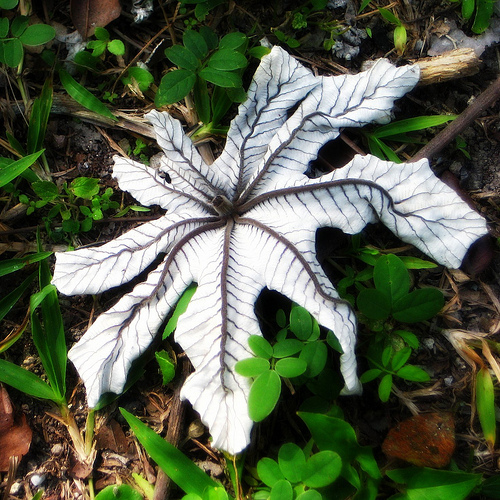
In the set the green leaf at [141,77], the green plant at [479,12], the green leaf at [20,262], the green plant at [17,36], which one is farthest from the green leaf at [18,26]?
the green plant at [479,12]

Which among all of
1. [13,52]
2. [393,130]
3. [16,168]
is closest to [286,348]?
[393,130]

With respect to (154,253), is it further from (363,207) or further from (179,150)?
(363,207)

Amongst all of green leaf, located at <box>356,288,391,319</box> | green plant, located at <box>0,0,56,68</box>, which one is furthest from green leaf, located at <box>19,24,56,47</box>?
green leaf, located at <box>356,288,391,319</box>

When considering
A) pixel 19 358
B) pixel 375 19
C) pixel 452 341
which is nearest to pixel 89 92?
pixel 19 358

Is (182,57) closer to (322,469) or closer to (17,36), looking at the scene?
(17,36)

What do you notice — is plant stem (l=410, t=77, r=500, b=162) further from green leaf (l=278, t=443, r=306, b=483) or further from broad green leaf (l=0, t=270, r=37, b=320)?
broad green leaf (l=0, t=270, r=37, b=320)

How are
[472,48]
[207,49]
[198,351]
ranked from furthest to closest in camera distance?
[472,48] → [207,49] → [198,351]
